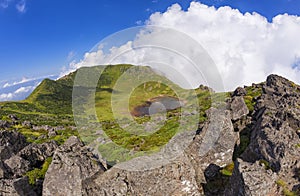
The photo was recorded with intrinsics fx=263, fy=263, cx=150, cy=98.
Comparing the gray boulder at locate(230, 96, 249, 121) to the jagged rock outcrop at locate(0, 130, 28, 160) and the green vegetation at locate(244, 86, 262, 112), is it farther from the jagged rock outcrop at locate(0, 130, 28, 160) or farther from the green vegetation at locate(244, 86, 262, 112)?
the jagged rock outcrop at locate(0, 130, 28, 160)

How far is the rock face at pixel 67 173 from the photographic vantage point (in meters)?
22.0

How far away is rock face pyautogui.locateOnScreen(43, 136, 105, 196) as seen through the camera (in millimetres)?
21984

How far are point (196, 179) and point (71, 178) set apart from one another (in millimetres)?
11251

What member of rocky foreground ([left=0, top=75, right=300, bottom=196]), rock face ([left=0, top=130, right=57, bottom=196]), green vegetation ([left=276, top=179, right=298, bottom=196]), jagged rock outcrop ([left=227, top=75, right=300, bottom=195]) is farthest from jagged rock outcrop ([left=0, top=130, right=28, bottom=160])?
green vegetation ([left=276, top=179, right=298, bottom=196])

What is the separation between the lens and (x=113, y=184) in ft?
70.9

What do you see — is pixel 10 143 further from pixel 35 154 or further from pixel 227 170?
pixel 227 170

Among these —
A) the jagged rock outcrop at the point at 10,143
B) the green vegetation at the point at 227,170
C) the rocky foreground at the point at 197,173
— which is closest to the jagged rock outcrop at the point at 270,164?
the rocky foreground at the point at 197,173

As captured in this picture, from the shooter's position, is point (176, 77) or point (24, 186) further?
point (176, 77)

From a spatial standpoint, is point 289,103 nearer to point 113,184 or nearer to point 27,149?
point 113,184

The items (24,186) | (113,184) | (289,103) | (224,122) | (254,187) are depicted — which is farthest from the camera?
(289,103)

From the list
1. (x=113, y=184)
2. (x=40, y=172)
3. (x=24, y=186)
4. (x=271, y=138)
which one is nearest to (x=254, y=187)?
(x=271, y=138)

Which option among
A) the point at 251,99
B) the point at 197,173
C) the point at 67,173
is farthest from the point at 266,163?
the point at 251,99

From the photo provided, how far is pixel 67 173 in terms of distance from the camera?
22.7 metres

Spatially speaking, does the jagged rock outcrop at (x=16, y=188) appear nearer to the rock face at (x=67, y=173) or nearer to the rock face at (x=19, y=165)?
the rock face at (x=19, y=165)
